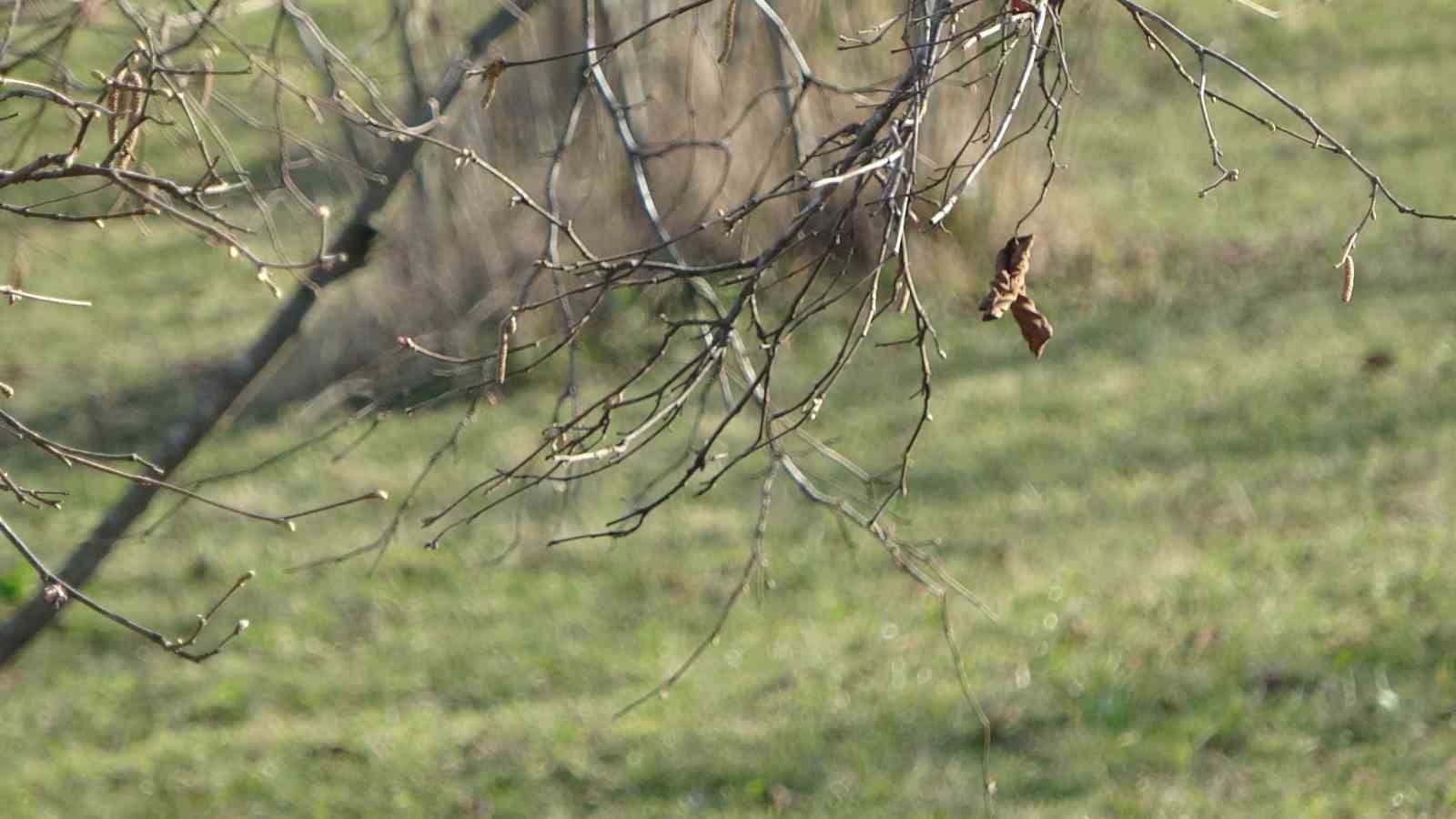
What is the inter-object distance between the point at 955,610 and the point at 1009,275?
4.50 meters

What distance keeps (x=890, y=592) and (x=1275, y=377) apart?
2.83 metres

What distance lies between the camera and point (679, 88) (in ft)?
30.2

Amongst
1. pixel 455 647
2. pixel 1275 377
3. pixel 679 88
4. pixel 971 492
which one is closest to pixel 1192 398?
pixel 1275 377

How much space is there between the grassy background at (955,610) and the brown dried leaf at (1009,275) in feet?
5.68

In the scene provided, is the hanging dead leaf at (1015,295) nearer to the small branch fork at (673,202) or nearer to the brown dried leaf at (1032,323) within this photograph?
the brown dried leaf at (1032,323)

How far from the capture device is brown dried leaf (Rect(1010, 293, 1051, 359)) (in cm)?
263

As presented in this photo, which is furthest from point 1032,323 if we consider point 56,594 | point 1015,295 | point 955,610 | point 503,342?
point 955,610

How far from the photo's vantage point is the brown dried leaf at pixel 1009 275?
2.52 meters

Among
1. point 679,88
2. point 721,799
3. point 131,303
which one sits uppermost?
point 131,303

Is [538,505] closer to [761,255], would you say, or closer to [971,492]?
[971,492]

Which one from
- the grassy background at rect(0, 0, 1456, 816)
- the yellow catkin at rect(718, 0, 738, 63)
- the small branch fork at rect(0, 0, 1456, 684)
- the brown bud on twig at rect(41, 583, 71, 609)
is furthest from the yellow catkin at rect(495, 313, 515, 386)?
the grassy background at rect(0, 0, 1456, 816)

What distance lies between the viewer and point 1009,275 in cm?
257

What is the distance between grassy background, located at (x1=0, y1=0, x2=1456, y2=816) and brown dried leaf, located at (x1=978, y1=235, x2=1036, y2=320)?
1.73 m

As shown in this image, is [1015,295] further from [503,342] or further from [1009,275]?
[503,342]
